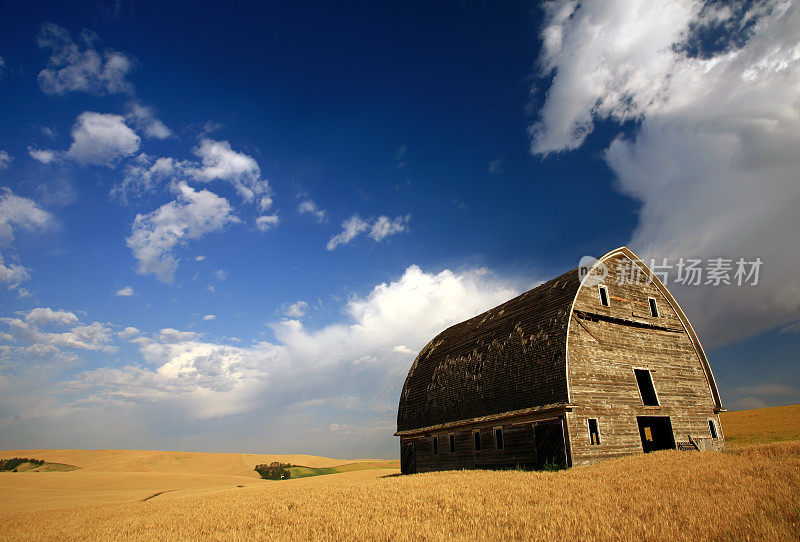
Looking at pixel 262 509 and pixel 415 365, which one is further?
pixel 415 365

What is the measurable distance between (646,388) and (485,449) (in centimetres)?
948

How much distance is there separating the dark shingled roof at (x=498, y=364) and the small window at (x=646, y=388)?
16.9ft

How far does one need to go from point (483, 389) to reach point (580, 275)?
8.19m

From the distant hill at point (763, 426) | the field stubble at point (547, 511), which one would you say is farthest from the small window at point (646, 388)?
the distant hill at point (763, 426)

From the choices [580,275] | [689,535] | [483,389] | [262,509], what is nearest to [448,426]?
[483,389]

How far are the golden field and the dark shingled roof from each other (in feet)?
14.7

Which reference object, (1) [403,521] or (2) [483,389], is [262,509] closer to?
(1) [403,521]

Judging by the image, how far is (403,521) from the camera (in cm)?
864

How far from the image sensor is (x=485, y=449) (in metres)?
21.2

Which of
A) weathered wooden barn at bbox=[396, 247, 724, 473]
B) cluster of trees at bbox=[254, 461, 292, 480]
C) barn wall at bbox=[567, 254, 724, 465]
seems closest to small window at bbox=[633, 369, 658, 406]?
weathered wooden barn at bbox=[396, 247, 724, 473]

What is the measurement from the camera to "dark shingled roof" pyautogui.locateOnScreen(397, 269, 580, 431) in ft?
62.8

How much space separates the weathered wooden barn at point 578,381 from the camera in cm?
1811

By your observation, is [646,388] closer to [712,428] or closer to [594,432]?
[712,428]

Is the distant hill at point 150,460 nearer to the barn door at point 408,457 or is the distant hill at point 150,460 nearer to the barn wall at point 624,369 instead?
the barn door at point 408,457
